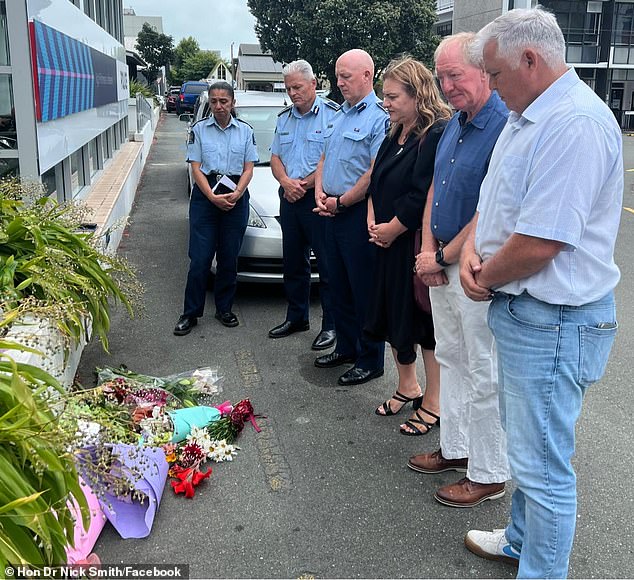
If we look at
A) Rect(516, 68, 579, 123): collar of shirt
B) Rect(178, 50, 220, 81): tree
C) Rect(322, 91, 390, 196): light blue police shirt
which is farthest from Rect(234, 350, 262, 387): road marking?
Rect(178, 50, 220, 81): tree

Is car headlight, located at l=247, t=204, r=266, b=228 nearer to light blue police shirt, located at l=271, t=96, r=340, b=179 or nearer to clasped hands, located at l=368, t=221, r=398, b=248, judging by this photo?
light blue police shirt, located at l=271, t=96, r=340, b=179

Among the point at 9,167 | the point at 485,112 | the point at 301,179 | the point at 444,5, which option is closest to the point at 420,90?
the point at 485,112

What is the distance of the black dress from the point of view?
12.0 feet

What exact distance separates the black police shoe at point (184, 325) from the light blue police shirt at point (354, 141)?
1.78 meters

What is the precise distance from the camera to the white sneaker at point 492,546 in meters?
2.82

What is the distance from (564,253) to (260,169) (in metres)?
5.35

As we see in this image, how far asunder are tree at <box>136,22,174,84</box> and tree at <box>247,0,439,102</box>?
47.5 metres

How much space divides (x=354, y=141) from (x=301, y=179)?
95 centimetres

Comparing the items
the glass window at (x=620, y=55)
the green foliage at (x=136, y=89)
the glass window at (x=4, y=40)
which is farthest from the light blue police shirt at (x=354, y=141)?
the glass window at (x=620, y=55)

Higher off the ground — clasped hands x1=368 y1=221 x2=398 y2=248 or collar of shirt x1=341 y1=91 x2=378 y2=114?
collar of shirt x1=341 y1=91 x2=378 y2=114

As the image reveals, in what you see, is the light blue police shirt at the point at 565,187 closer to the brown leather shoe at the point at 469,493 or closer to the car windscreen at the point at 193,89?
the brown leather shoe at the point at 469,493

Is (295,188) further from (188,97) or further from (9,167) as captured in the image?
(188,97)

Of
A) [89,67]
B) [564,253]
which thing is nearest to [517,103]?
[564,253]

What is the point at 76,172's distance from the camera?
8.82 m
